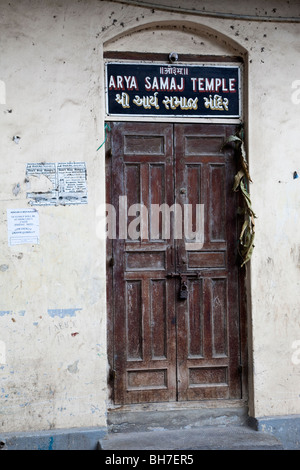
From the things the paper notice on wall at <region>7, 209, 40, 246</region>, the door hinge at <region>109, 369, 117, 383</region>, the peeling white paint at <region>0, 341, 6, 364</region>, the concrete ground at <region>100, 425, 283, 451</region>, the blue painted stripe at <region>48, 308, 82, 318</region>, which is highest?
the paper notice on wall at <region>7, 209, 40, 246</region>

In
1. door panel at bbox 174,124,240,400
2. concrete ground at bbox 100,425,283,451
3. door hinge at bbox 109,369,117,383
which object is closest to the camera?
concrete ground at bbox 100,425,283,451

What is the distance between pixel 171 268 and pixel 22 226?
1.35m

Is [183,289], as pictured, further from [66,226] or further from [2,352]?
[2,352]

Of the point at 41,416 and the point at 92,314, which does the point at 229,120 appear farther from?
the point at 41,416

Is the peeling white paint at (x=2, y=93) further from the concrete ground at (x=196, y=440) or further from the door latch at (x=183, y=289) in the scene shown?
the concrete ground at (x=196, y=440)

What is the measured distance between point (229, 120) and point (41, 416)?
10.1 feet

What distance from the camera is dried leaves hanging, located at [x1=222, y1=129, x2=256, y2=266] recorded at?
191 inches

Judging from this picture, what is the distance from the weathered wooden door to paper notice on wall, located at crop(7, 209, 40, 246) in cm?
66

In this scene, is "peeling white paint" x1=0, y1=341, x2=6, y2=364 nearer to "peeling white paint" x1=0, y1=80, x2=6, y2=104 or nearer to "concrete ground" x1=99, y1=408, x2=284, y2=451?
"concrete ground" x1=99, y1=408, x2=284, y2=451

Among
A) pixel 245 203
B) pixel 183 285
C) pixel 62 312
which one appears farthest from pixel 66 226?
pixel 245 203

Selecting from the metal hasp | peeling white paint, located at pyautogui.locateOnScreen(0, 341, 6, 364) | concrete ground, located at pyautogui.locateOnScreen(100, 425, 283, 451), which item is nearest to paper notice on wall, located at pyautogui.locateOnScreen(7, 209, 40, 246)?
peeling white paint, located at pyautogui.locateOnScreen(0, 341, 6, 364)

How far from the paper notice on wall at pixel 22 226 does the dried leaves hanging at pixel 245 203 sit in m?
1.78

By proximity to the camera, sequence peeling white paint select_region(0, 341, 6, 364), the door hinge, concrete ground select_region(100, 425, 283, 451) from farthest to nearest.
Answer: the door hinge, peeling white paint select_region(0, 341, 6, 364), concrete ground select_region(100, 425, 283, 451)
